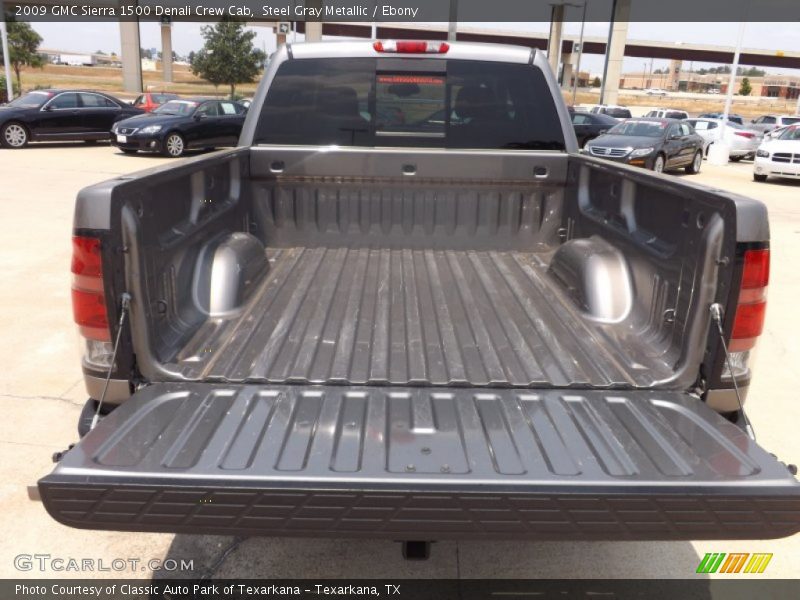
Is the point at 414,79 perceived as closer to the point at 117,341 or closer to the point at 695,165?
the point at 117,341

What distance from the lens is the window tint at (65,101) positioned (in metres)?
17.8

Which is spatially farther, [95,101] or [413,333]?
[95,101]

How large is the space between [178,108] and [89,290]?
16.9 m

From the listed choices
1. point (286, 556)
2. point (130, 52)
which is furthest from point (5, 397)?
point (130, 52)

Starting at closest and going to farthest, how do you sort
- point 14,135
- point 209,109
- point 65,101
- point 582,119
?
point 14,135
point 209,109
point 65,101
point 582,119

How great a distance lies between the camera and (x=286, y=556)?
9.66 feet

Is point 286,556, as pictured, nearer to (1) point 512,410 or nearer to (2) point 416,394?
(2) point 416,394

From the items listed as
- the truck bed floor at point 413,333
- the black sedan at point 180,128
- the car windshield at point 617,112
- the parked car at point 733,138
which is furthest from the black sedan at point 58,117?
the car windshield at point 617,112

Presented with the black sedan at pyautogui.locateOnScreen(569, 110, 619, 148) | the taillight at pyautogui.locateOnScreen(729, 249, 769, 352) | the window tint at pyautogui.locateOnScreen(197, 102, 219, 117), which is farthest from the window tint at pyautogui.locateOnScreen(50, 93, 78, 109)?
the taillight at pyautogui.locateOnScreen(729, 249, 769, 352)

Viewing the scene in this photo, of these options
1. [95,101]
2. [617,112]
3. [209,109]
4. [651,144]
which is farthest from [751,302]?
[617,112]

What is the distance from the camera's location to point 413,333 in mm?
3039

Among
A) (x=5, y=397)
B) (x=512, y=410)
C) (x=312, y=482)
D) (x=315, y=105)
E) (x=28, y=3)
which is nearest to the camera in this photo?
(x=312, y=482)

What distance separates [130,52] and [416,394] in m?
43.8

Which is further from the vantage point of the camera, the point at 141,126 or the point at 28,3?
the point at 28,3
